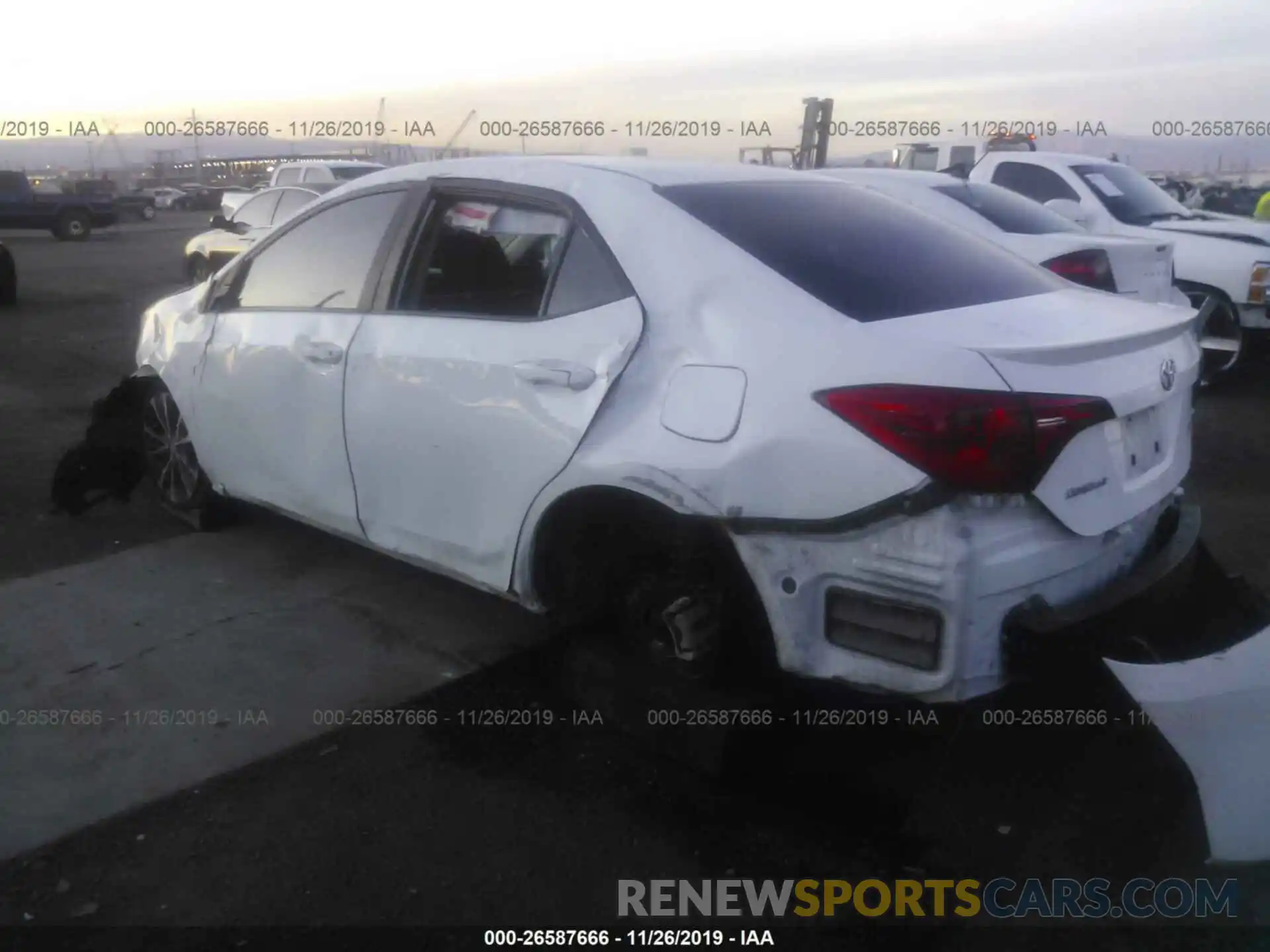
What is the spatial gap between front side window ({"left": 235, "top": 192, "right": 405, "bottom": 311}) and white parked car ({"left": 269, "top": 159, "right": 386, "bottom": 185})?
13067mm

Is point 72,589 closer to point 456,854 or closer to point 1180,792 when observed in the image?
point 456,854

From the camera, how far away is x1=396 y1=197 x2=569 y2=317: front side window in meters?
3.54

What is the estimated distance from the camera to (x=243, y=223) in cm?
1477

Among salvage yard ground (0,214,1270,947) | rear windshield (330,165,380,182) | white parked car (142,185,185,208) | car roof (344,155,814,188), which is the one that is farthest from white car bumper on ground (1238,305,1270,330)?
white parked car (142,185,185,208)

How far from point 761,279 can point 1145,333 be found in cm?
104

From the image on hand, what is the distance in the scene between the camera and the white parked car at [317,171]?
17484 mm

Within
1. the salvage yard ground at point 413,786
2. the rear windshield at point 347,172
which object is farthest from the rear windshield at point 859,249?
the rear windshield at point 347,172

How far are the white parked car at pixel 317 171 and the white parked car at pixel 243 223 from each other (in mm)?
1717

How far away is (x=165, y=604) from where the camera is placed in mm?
4473

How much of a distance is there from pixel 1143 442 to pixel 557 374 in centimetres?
157

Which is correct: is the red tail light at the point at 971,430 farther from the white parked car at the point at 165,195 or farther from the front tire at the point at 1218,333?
the white parked car at the point at 165,195

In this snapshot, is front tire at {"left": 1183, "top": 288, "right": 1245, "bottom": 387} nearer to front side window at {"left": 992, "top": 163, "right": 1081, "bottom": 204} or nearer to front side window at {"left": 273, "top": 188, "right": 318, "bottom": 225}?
front side window at {"left": 992, "top": 163, "right": 1081, "bottom": 204}

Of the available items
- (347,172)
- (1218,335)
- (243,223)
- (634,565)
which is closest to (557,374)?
(634,565)

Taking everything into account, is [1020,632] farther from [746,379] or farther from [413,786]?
[413,786]
